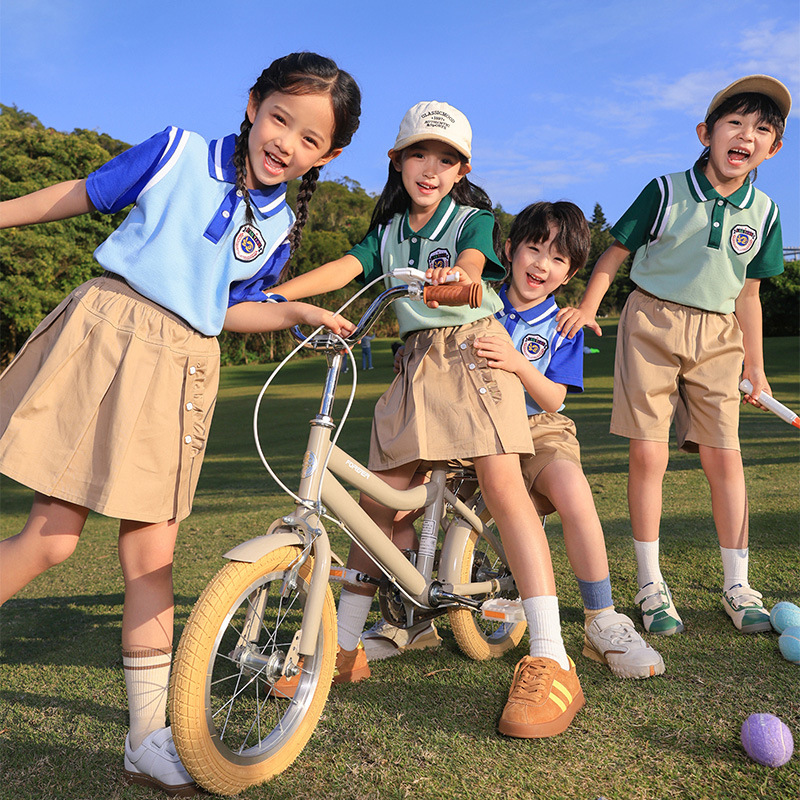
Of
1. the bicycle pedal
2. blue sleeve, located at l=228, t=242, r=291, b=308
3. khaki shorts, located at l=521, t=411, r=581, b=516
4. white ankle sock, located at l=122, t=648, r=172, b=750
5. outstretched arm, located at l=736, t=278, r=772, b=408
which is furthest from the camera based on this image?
outstretched arm, located at l=736, t=278, r=772, b=408

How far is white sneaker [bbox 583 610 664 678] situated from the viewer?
252cm

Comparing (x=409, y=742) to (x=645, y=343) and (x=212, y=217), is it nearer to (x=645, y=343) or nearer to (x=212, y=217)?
(x=212, y=217)

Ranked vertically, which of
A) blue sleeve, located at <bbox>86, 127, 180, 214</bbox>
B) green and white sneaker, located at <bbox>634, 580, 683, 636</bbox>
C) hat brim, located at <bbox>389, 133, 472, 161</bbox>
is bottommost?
green and white sneaker, located at <bbox>634, 580, 683, 636</bbox>

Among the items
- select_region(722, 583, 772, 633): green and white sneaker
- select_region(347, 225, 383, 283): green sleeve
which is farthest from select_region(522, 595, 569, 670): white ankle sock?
select_region(347, 225, 383, 283): green sleeve

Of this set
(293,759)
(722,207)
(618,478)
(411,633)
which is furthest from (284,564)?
(618,478)

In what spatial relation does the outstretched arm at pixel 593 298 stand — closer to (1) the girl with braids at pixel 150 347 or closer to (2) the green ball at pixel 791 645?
(1) the girl with braids at pixel 150 347

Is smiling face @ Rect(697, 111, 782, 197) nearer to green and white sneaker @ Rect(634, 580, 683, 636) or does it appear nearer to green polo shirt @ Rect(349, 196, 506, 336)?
green polo shirt @ Rect(349, 196, 506, 336)

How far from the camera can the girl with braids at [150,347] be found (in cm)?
192

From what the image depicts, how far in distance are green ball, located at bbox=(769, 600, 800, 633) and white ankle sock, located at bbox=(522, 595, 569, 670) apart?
909 millimetres

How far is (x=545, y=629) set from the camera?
2387 mm

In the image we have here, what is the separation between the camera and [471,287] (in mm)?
1936

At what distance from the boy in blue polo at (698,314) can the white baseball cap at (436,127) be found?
2.70 ft

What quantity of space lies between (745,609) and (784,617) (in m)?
0.17

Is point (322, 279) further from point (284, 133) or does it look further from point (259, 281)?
point (284, 133)
